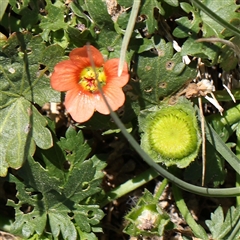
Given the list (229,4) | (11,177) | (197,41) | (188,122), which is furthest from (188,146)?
(11,177)

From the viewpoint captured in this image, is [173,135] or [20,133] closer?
[173,135]

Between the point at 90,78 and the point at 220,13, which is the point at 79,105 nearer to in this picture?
the point at 90,78

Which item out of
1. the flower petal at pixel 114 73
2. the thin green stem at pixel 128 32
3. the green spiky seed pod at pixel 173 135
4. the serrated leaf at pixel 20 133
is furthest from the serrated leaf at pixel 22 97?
the green spiky seed pod at pixel 173 135

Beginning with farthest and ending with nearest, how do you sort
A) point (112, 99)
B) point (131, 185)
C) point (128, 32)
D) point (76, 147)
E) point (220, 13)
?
point (131, 185) < point (76, 147) < point (220, 13) < point (112, 99) < point (128, 32)

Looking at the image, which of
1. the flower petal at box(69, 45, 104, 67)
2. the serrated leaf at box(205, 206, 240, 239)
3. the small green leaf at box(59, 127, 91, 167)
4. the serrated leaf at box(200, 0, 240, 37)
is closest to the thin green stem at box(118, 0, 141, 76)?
the flower petal at box(69, 45, 104, 67)

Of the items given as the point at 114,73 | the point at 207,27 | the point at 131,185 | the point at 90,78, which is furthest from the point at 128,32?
the point at 131,185

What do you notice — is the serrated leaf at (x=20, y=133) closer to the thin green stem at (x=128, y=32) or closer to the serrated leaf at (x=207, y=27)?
the thin green stem at (x=128, y=32)

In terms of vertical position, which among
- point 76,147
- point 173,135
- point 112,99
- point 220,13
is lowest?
point 76,147
